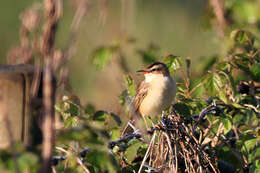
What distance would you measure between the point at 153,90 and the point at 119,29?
3485 millimetres

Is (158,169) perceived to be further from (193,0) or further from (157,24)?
(193,0)

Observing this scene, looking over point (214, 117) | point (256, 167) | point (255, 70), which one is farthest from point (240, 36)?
point (256, 167)

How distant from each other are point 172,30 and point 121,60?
379 centimetres

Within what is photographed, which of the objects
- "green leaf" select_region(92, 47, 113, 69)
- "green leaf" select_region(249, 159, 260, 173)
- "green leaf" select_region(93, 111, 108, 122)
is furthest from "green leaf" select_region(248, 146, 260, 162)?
"green leaf" select_region(92, 47, 113, 69)

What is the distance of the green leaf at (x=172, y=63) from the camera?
3.48 metres

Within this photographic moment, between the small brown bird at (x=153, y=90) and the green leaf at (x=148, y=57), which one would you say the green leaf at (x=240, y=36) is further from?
the green leaf at (x=148, y=57)

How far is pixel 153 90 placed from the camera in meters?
4.45

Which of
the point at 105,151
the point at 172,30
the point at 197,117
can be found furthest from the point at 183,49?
the point at 105,151

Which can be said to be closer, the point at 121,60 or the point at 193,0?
the point at 121,60

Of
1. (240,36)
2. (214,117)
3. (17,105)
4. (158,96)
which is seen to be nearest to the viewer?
(17,105)

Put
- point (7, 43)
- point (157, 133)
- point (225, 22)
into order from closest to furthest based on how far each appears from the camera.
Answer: point (157, 133)
point (225, 22)
point (7, 43)

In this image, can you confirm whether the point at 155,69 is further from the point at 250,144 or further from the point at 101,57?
the point at 250,144

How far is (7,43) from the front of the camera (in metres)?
8.94

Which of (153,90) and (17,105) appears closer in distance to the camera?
(17,105)
